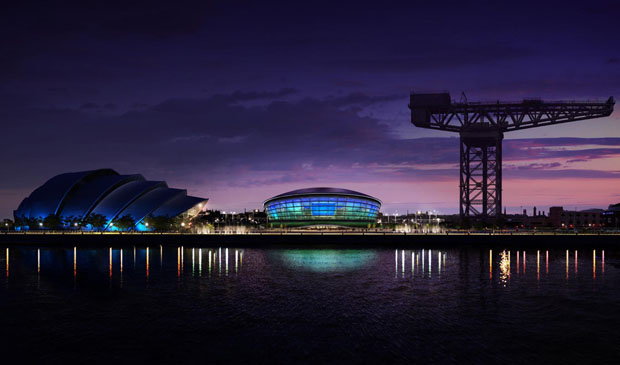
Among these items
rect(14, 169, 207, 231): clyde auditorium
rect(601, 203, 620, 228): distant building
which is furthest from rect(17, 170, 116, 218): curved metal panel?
rect(601, 203, 620, 228): distant building

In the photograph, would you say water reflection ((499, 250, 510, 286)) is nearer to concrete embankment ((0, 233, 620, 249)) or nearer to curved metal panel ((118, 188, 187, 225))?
concrete embankment ((0, 233, 620, 249))

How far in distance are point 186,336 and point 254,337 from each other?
11.8 feet

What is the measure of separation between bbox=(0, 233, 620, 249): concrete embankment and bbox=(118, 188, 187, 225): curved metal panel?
1276 inches

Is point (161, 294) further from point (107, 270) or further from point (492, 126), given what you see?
point (492, 126)

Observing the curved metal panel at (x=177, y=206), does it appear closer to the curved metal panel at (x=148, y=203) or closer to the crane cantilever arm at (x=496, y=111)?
the curved metal panel at (x=148, y=203)

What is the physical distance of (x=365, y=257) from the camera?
61.4 meters

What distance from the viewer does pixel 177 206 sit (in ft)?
416

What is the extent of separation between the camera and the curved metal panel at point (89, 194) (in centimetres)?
11969

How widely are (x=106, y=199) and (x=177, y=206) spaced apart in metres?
18.4

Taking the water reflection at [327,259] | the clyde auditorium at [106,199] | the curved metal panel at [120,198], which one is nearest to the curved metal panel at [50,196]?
the clyde auditorium at [106,199]

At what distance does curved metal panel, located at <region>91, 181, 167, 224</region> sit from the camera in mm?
118438

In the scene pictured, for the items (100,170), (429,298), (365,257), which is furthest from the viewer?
(100,170)

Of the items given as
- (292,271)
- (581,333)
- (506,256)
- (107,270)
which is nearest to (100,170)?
(107,270)

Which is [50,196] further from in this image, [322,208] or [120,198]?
[322,208]
